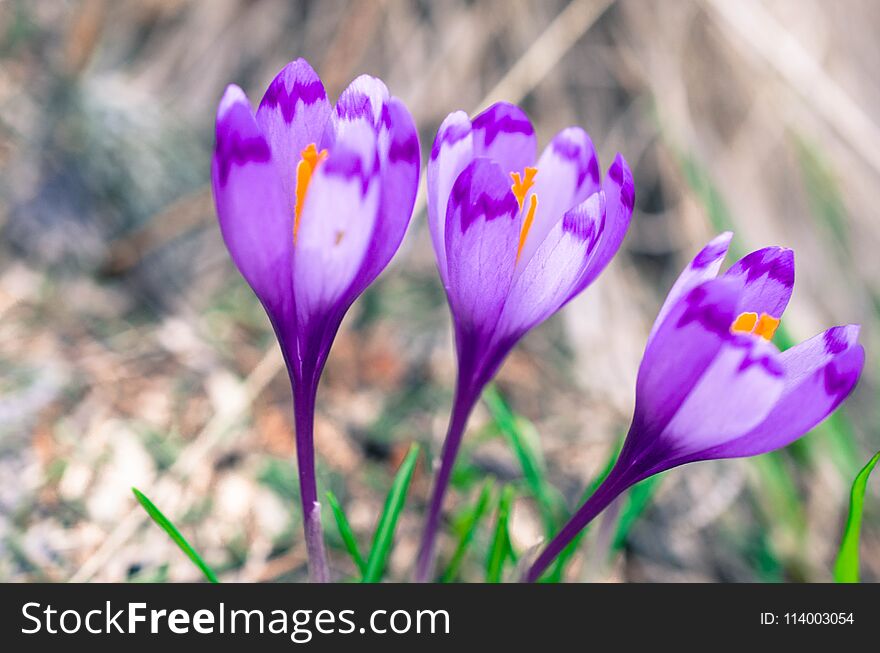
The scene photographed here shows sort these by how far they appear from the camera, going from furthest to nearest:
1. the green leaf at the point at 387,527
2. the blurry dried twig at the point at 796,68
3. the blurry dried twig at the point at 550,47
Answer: the blurry dried twig at the point at 550,47 → the blurry dried twig at the point at 796,68 → the green leaf at the point at 387,527

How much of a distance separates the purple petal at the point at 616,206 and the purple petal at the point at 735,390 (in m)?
0.13

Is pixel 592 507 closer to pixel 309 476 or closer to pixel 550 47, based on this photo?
pixel 309 476

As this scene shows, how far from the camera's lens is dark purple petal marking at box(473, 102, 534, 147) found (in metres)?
0.67

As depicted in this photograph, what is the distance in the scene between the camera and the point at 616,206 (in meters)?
0.63

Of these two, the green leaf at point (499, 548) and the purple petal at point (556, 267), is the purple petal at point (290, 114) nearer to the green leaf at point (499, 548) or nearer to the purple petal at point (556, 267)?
the purple petal at point (556, 267)

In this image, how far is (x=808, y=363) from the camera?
587 millimetres

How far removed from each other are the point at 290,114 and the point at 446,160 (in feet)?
0.40

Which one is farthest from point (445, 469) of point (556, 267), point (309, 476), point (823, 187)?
point (823, 187)

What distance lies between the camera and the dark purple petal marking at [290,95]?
1.98 ft

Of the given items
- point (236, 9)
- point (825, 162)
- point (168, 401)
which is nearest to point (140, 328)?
point (168, 401)

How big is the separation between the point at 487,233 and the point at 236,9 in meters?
1.48

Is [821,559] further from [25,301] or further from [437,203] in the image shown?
[25,301]

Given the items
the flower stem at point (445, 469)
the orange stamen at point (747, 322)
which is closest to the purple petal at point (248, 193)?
the flower stem at point (445, 469)

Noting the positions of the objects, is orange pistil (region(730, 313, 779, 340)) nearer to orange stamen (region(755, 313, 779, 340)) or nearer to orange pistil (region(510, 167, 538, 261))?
orange stamen (region(755, 313, 779, 340))
